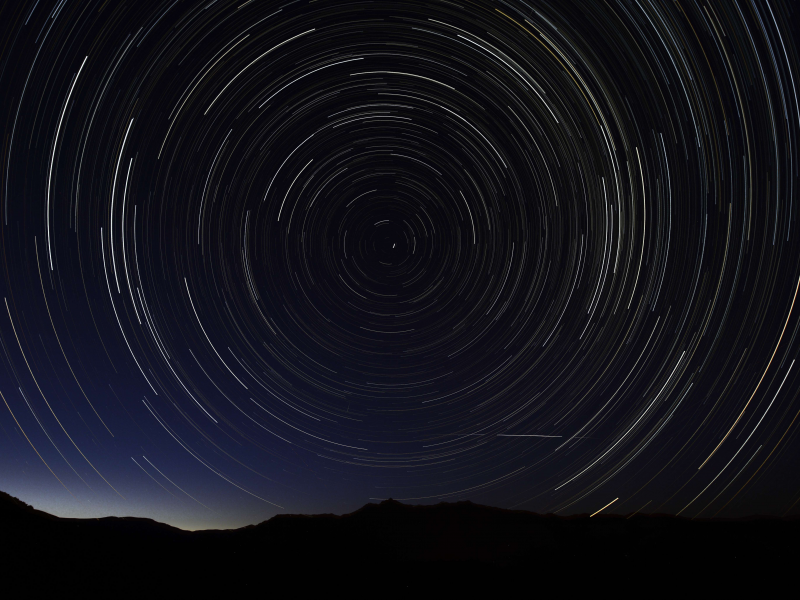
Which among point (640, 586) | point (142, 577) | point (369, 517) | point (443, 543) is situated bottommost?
point (640, 586)

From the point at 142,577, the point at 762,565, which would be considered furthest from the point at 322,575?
the point at 762,565

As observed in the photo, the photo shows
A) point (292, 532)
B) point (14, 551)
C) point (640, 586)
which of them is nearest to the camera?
point (14, 551)

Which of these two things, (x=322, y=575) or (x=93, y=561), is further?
(x=322, y=575)

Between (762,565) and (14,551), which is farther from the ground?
(14,551)

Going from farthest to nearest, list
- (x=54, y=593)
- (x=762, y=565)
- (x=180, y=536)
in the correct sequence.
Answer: (x=180, y=536), (x=762, y=565), (x=54, y=593)

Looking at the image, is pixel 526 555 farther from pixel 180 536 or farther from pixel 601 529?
pixel 180 536

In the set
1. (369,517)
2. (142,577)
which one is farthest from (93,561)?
(369,517)

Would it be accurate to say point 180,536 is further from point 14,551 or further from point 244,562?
point 14,551
